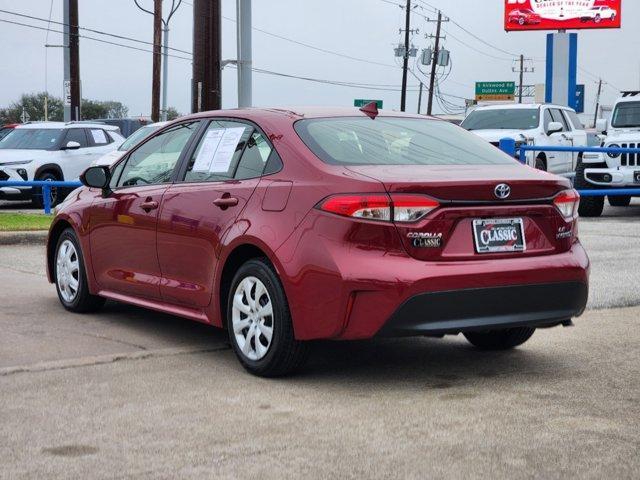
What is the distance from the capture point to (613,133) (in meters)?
20.0

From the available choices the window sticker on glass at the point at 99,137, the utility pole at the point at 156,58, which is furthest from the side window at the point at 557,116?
the utility pole at the point at 156,58

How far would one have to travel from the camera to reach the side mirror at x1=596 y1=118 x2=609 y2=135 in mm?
20031

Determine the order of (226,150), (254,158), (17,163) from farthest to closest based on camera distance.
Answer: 1. (17,163)
2. (226,150)
3. (254,158)

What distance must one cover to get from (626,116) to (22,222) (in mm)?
10858

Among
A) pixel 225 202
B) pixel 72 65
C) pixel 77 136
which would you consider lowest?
pixel 225 202

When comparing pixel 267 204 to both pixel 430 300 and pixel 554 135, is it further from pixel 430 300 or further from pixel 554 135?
pixel 554 135

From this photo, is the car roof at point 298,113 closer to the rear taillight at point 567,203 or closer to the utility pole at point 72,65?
the rear taillight at point 567,203

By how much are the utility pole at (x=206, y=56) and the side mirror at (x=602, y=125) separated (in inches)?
Answer: 266

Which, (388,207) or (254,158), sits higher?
(254,158)

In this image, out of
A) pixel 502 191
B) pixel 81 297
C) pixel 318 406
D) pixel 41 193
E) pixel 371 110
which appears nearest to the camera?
pixel 318 406

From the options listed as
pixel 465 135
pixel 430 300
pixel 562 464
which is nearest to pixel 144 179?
pixel 465 135

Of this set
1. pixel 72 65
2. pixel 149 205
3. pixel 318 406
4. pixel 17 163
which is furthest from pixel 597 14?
pixel 318 406

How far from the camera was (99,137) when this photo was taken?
24406 millimetres

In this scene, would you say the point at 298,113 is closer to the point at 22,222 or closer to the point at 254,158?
the point at 254,158
